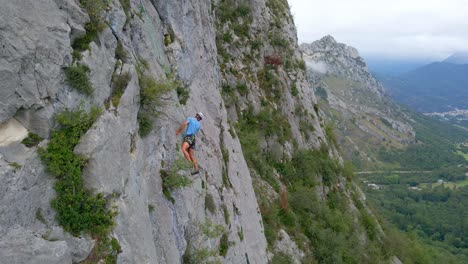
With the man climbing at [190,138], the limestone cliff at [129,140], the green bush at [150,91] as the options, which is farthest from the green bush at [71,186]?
the man climbing at [190,138]

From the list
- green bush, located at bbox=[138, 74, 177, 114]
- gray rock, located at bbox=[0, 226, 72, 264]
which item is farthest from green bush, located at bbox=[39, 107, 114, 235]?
green bush, located at bbox=[138, 74, 177, 114]

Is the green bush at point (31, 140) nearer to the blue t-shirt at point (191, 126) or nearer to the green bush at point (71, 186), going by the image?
the green bush at point (71, 186)

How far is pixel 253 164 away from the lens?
1033 inches

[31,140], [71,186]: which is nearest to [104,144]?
[71,186]

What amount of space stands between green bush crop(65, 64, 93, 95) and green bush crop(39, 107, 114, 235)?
79 cm

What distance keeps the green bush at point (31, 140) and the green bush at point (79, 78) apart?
1.78 metres

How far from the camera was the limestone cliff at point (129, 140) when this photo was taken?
7574 millimetres

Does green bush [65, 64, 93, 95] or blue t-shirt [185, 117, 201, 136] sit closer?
green bush [65, 64, 93, 95]

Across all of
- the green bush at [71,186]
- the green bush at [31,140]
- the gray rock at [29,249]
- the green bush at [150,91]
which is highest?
the green bush at [150,91]

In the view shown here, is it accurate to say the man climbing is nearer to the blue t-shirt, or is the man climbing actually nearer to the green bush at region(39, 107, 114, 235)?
the blue t-shirt

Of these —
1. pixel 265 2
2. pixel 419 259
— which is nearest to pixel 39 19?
pixel 265 2

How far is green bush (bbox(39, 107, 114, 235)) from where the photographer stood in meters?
7.90

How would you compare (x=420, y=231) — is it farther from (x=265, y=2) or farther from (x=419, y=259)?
(x=265, y=2)

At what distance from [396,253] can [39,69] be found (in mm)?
37694
